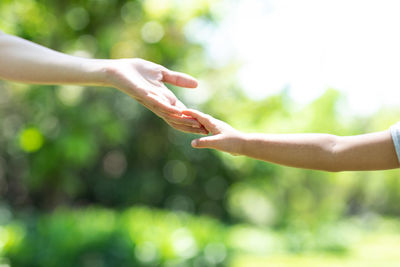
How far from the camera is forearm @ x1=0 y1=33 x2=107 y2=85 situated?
7.18 ft

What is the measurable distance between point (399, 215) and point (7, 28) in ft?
79.9

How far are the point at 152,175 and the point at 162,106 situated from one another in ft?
38.1

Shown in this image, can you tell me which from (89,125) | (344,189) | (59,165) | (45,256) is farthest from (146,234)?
(344,189)

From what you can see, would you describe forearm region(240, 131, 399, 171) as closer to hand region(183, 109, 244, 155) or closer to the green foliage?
hand region(183, 109, 244, 155)

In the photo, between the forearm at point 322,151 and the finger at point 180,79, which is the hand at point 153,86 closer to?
the finger at point 180,79

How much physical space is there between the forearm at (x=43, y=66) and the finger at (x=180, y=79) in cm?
28

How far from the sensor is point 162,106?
2010 mm

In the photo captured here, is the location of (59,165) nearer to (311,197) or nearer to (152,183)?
(152,183)

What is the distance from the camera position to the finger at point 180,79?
7.24 ft

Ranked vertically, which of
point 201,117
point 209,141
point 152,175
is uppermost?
point 152,175

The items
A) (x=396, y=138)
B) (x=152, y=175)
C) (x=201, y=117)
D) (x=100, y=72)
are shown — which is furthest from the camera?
(x=152, y=175)

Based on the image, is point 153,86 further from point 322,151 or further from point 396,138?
point 396,138

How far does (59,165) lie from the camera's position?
959 cm

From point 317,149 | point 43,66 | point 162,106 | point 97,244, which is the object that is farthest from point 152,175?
point 317,149
